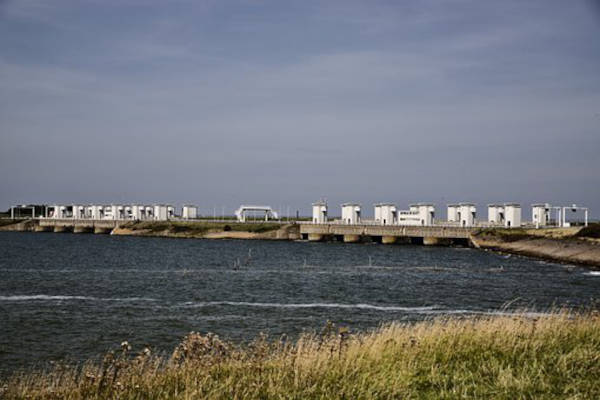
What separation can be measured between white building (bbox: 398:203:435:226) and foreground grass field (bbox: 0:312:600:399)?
10265 cm

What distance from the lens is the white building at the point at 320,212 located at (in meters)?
125

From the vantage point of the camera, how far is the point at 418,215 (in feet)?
386

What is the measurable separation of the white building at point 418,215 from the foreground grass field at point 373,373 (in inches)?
4041

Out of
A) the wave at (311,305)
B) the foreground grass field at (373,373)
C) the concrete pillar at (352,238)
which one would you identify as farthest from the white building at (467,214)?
the foreground grass field at (373,373)

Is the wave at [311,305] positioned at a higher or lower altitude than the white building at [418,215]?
lower

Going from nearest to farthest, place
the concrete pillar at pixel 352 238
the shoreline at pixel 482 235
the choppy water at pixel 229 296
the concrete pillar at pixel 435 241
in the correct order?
the choppy water at pixel 229 296 < the shoreline at pixel 482 235 < the concrete pillar at pixel 435 241 < the concrete pillar at pixel 352 238

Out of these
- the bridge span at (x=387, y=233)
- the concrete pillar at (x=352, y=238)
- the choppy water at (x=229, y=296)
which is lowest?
the choppy water at (x=229, y=296)

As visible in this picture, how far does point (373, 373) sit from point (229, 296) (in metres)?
27.1

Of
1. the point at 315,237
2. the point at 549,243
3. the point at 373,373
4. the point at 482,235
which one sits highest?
the point at 373,373

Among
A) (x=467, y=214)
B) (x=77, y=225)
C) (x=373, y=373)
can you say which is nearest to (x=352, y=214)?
(x=467, y=214)

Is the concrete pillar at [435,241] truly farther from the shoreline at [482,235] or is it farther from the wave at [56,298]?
the wave at [56,298]

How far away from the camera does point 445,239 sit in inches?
4040

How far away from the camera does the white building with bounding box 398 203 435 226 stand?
116 m

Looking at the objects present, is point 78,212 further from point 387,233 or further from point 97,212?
point 387,233
